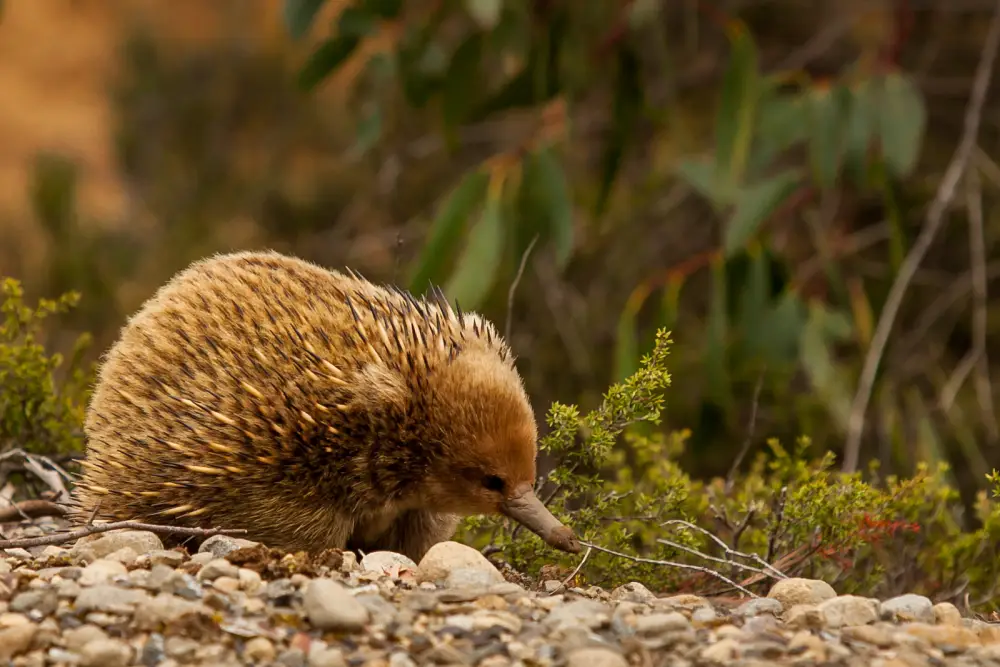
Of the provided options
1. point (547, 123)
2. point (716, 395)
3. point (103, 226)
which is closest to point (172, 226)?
point (103, 226)

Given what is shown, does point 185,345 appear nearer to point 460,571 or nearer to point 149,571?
point 149,571

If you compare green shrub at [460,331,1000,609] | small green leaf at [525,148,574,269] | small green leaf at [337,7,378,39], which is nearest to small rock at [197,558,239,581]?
green shrub at [460,331,1000,609]

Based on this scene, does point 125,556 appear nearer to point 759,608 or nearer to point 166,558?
point 166,558

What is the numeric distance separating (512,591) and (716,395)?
8.59 feet

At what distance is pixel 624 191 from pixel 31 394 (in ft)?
13.2

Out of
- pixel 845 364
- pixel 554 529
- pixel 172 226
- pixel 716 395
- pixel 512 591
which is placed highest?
pixel 172 226

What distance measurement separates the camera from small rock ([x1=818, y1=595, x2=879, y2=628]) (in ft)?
7.26

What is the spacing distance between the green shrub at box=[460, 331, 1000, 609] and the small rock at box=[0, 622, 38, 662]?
44.7 inches

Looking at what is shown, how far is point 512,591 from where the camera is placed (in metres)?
2.23

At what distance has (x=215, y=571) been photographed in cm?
218

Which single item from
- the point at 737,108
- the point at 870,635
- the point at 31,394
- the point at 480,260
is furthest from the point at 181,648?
the point at 737,108

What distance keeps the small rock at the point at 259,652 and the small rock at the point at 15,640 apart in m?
0.32

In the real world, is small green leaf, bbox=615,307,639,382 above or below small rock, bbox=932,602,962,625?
above

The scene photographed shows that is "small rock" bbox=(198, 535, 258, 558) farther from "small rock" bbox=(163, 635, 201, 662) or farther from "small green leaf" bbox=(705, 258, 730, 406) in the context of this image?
"small green leaf" bbox=(705, 258, 730, 406)
